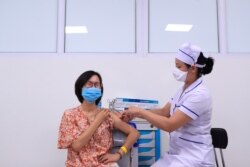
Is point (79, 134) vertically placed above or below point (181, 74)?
→ below

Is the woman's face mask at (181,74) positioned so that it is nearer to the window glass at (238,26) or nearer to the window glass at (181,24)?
the window glass at (181,24)

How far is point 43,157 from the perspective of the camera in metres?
2.45

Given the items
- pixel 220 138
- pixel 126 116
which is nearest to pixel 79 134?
pixel 126 116

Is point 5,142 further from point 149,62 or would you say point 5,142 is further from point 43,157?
point 149,62

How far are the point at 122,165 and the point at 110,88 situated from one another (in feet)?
2.92

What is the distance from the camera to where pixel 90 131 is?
64.4 inches

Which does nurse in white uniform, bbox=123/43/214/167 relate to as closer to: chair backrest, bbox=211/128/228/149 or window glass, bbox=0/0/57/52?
chair backrest, bbox=211/128/228/149

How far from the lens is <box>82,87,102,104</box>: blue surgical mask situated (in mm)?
1727

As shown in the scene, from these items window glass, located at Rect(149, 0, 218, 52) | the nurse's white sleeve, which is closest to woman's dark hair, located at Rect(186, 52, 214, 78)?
the nurse's white sleeve

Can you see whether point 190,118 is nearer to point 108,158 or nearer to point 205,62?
point 205,62

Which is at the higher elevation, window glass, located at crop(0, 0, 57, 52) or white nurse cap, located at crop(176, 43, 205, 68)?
window glass, located at crop(0, 0, 57, 52)

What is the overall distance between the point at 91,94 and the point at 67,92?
853 millimetres

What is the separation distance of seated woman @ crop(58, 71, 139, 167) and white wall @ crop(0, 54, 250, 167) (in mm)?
701

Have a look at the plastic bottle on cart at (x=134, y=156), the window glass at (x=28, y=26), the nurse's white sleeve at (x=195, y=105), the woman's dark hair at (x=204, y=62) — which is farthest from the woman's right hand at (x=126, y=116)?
the window glass at (x=28, y=26)
